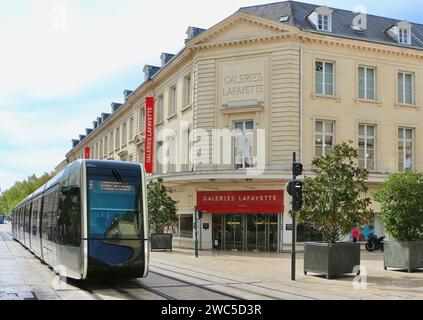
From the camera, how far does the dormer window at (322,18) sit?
105 feet

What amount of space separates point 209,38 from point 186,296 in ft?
72.9

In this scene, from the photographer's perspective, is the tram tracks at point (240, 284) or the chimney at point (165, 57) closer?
the tram tracks at point (240, 284)

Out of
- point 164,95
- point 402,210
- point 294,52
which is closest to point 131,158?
point 164,95

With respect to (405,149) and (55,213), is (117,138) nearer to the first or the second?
(405,149)

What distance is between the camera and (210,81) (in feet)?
105

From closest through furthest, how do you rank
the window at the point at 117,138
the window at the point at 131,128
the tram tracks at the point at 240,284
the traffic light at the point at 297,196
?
the tram tracks at the point at 240,284
the traffic light at the point at 297,196
the window at the point at 131,128
the window at the point at 117,138

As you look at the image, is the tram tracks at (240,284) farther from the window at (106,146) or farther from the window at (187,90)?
the window at (106,146)

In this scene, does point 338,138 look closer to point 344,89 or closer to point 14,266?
point 344,89

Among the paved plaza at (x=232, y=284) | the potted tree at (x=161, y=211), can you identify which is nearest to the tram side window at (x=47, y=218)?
the paved plaza at (x=232, y=284)

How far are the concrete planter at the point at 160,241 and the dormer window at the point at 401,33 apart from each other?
18043 millimetres

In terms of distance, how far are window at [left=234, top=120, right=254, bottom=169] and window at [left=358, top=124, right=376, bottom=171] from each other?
6.32 meters

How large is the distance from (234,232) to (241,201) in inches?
75.2

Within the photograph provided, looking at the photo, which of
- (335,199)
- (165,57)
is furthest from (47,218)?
(165,57)
